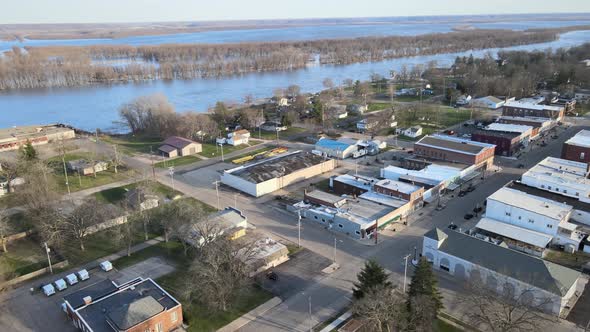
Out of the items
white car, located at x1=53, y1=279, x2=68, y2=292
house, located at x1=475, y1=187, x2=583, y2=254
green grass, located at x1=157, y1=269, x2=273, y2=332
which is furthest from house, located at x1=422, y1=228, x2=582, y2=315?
white car, located at x1=53, y1=279, x2=68, y2=292

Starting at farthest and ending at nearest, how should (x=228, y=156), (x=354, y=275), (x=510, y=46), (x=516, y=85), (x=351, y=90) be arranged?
(x=510, y=46), (x=351, y=90), (x=516, y=85), (x=228, y=156), (x=354, y=275)

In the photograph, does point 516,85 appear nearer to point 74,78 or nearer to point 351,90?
point 351,90

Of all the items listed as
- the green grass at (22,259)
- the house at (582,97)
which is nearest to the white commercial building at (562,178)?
the green grass at (22,259)

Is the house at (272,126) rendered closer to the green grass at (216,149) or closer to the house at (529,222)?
the green grass at (216,149)

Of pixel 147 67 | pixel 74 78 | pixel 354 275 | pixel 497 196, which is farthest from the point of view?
pixel 147 67

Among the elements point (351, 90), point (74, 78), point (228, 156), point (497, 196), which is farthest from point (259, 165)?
point (74, 78)

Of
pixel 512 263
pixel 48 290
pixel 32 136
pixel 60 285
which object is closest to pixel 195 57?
pixel 32 136

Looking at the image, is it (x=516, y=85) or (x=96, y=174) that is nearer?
(x=96, y=174)

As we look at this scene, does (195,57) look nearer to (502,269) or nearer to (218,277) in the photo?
(218,277)
